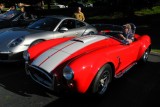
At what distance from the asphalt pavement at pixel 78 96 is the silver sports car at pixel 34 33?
0.48m

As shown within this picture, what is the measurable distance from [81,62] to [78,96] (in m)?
0.87

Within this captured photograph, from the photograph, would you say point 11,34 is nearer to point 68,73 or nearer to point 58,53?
point 58,53

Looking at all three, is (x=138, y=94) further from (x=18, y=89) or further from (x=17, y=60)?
(x=17, y=60)

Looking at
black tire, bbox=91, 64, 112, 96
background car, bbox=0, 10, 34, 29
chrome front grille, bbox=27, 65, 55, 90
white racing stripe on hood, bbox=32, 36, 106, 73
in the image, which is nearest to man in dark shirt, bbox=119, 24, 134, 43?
white racing stripe on hood, bbox=32, 36, 106, 73

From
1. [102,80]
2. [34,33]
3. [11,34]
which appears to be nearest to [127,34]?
[102,80]

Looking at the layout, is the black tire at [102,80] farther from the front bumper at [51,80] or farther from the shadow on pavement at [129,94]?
the front bumper at [51,80]

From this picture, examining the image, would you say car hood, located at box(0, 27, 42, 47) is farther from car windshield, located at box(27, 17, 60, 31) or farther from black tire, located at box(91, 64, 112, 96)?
black tire, located at box(91, 64, 112, 96)

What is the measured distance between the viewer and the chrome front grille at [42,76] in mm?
4512

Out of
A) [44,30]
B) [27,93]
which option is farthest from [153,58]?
[27,93]

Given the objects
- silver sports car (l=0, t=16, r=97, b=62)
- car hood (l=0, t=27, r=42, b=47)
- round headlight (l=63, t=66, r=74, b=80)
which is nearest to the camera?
round headlight (l=63, t=66, r=74, b=80)

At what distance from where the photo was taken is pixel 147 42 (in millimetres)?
7023

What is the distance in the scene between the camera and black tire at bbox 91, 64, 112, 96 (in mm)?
4582

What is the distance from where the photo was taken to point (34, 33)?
7.20m

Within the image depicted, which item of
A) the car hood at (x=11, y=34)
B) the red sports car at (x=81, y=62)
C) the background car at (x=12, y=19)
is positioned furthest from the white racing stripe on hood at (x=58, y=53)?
the background car at (x=12, y=19)
